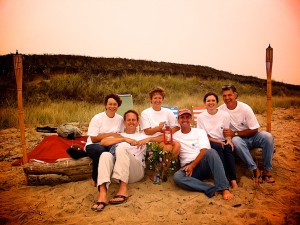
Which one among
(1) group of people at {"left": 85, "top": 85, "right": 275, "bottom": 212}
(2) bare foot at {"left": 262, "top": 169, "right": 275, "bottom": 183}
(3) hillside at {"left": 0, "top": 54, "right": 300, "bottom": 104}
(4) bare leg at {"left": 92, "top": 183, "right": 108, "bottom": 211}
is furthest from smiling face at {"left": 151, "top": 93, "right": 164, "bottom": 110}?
(3) hillside at {"left": 0, "top": 54, "right": 300, "bottom": 104}

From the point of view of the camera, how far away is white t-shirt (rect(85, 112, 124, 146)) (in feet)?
10.9

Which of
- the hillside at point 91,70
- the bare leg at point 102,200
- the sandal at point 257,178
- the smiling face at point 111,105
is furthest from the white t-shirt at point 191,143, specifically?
the hillside at point 91,70

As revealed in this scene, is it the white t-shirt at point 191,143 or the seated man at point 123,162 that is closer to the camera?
the seated man at point 123,162

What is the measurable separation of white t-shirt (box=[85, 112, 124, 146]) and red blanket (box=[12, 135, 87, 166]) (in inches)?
26.3

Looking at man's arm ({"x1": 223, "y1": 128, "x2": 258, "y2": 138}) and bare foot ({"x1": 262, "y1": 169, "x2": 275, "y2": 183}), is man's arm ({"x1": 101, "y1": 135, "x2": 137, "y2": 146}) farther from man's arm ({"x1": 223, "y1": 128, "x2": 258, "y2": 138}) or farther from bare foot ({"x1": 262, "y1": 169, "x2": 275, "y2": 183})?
bare foot ({"x1": 262, "y1": 169, "x2": 275, "y2": 183})

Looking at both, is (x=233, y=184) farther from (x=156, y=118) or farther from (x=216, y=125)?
(x=156, y=118)

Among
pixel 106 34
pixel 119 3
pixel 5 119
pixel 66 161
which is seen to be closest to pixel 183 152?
pixel 66 161

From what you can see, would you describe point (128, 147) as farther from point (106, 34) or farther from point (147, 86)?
point (147, 86)

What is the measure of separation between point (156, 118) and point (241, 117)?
117 centimetres

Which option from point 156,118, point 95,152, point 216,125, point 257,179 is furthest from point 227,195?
point 95,152

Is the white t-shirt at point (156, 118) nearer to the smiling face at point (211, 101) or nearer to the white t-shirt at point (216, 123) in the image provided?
the white t-shirt at point (216, 123)

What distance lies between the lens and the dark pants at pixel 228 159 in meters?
3.21

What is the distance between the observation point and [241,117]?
3.60 metres

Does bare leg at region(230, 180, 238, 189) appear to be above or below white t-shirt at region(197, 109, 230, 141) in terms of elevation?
below
